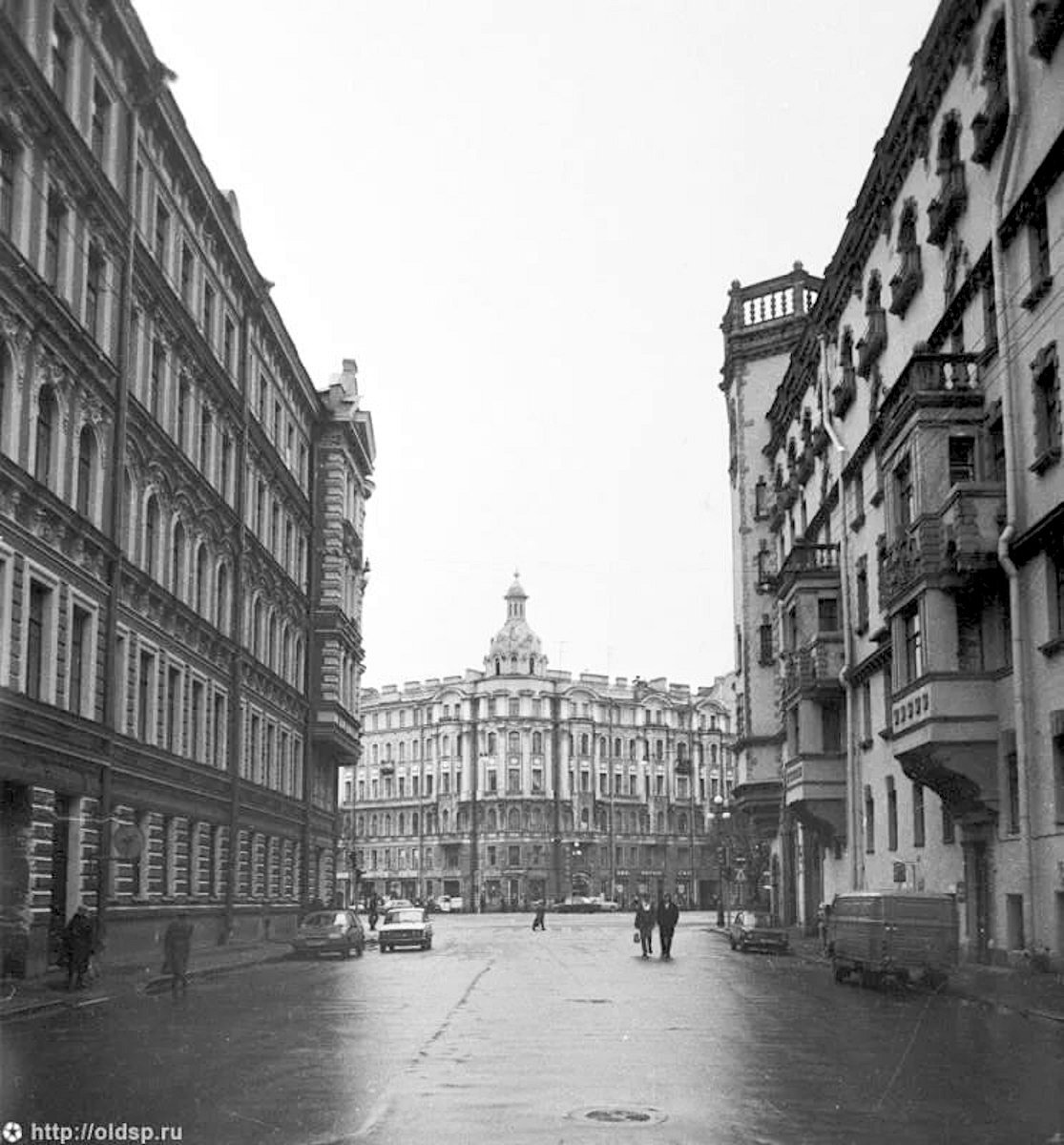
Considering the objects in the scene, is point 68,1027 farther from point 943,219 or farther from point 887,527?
point 943,219

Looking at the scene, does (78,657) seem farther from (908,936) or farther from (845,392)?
(845,392)

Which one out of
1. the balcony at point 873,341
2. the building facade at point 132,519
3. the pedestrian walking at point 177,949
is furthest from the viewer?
the balcony at point 873,341

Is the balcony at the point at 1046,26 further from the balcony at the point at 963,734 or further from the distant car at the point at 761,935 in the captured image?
the distant car at the point at 761,935

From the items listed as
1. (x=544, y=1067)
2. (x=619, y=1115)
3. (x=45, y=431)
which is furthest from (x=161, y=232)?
(x=619, y=1115)

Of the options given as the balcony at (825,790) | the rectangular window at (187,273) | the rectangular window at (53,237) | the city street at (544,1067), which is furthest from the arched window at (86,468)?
the balcony at (825,790)

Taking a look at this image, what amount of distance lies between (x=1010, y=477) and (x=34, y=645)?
18.2m

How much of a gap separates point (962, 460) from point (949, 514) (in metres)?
1.84

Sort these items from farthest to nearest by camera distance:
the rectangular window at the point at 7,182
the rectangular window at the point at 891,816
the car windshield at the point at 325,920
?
the car windshield at the point at 325,920 → the rectangular window at the point at 891,816 → the rectangular window at the point at 7,182

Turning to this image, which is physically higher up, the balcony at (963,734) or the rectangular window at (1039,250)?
the rectangular window at (1039,250)

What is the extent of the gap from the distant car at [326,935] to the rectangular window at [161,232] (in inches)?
734

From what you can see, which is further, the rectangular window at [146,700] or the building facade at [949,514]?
the rectangular window at [146,700]

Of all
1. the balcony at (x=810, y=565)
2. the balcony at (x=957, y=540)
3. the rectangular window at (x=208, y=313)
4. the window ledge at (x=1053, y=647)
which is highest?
the rectangular window at (x=208, y=313)

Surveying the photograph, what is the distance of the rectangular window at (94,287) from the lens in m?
32.5

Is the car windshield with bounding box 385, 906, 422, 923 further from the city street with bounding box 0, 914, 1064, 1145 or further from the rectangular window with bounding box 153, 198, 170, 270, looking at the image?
the city street with bounding box 0, 914, 1064, 1145
